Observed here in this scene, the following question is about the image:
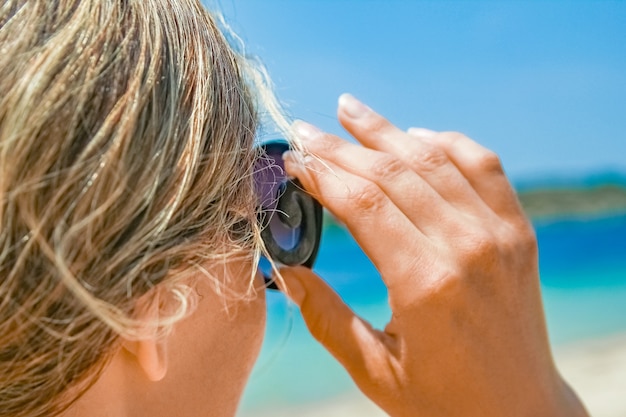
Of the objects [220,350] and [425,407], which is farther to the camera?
[425,407]

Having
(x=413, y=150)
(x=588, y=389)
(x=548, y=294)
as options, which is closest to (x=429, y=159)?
(x=413, y=150)

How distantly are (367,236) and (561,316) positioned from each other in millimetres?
7394

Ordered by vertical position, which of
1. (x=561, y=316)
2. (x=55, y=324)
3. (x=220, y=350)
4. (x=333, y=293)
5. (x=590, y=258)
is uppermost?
(x=590, y=258)

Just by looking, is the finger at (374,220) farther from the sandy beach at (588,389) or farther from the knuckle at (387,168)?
the sandy beach at (588,389)

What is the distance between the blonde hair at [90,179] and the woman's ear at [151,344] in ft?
0.07

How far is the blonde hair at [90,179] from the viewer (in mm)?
866

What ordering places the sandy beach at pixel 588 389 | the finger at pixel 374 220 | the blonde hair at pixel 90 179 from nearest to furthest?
the blonde hair at pixel 90 179 → the finger at pixel 374 220 → the sandy beach at pixel 588 389

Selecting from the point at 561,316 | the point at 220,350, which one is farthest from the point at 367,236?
the point at 561,316

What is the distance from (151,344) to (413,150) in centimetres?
64

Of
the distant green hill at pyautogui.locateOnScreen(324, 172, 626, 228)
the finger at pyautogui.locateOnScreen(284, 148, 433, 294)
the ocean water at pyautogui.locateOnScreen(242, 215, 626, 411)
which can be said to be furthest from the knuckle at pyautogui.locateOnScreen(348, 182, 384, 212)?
the distant green hill at pyautogui.locateOnScreen(324, 172, 626, 228)

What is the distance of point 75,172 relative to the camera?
87 centimetres

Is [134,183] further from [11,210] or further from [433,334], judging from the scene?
[433,334]

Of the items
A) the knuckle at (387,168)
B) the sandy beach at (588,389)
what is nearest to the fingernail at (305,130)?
the knuckle at (387,168)

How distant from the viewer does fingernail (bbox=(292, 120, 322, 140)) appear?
4.51 ft
